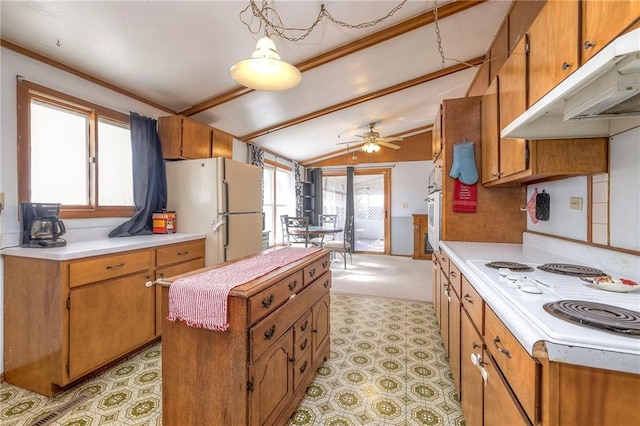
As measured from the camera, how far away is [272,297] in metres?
1.30

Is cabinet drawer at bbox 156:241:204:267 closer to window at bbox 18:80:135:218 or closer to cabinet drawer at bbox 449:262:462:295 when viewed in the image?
window at bbox 18:80:135:218

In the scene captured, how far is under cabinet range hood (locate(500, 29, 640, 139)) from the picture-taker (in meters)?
0.70

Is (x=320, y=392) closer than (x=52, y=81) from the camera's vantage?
Yes

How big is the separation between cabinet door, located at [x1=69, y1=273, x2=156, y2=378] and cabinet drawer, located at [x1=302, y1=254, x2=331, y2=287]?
141 centimetres

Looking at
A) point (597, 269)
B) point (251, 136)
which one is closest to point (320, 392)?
point (597, 269)

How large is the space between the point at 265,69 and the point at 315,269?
1280 millimetres

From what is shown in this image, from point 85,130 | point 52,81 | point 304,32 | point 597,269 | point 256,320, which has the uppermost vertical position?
point 304,32

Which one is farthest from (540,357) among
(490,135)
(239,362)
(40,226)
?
(40,226)

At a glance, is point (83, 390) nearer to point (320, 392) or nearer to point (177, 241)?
point (177, 241)

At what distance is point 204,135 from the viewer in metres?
3.18

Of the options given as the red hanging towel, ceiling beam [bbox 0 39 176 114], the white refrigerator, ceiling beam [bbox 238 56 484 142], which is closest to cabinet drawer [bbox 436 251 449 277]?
the red hanging towel

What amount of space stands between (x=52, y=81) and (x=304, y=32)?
2.02m

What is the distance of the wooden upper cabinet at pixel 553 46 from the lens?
3.38ft

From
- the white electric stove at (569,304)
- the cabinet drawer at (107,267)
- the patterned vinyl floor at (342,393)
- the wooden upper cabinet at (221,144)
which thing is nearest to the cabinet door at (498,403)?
the white electric stove at (569,304)
